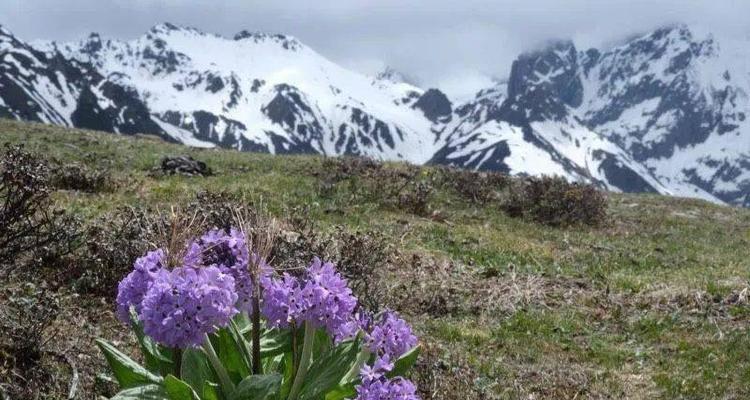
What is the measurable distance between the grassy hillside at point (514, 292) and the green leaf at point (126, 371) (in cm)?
152

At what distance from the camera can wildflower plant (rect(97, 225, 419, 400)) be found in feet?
11.9

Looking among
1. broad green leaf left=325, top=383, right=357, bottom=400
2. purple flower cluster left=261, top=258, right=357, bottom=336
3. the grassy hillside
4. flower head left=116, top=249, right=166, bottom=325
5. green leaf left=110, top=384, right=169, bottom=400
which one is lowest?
the grassy hillside

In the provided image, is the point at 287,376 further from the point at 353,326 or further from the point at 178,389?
the point at 178,389

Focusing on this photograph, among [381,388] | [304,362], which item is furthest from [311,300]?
[381,388]

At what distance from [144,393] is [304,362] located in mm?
924

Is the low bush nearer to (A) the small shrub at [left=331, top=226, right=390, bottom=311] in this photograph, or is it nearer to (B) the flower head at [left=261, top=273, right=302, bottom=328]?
(A) the small shrub at [left=331, top=226, right=390, bottom=311]

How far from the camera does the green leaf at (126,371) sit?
444cm

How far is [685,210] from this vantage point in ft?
92.3

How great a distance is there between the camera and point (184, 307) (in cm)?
360

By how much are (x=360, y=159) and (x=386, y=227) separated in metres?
7.65

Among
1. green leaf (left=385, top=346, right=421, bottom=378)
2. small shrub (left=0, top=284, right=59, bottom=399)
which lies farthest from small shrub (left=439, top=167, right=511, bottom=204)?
→ green leaf (left=385, top=346, right=421, bottom=378)

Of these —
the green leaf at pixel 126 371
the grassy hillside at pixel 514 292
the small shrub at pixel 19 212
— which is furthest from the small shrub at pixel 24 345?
the green leaf at pixel 126 371

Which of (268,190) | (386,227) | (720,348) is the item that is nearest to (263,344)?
(720,348)

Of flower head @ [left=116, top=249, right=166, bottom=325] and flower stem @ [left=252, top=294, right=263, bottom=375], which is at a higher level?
flower head @ [left=116, top=249, right=166, bottom=325]
